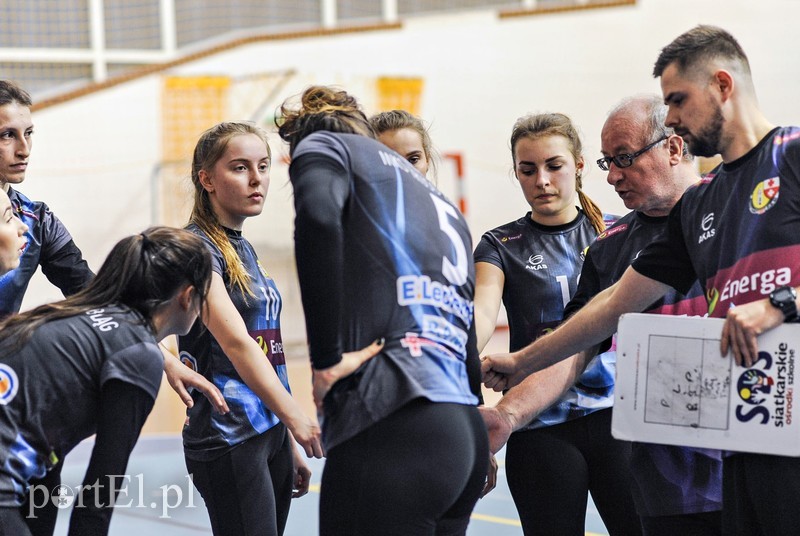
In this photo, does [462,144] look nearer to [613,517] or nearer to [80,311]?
[613,517]

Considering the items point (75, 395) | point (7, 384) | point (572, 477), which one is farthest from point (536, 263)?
point (7, 384)

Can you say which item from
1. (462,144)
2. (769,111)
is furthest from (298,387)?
(769,111)

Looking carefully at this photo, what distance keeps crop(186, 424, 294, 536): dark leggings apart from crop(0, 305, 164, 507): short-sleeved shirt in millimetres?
879

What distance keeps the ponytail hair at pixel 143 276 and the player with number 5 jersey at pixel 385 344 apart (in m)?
0.38

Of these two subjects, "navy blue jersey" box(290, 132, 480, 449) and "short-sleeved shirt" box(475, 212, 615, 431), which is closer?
"navy blue jersey" box(290, 132, 480, 449)

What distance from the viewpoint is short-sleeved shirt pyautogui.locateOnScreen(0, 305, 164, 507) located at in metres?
2.01

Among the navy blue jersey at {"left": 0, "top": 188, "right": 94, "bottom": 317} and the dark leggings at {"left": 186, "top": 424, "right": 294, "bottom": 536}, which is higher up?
the navy blue jersey at {"left": 0, "top": 188, "right": 94, "bottom": 317}

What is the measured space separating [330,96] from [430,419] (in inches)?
30.2

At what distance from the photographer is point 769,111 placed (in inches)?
502

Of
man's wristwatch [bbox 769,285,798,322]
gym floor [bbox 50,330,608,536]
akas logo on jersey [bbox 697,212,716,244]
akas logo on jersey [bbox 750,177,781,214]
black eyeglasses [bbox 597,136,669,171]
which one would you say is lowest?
gym floor [bbox 50,330,608,536]

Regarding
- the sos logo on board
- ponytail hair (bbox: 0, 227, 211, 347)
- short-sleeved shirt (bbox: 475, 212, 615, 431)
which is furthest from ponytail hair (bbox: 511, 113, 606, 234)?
ponytail hair (bbox: 0, 227, 211, 347)

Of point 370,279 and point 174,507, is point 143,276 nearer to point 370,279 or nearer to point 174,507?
point 370,279

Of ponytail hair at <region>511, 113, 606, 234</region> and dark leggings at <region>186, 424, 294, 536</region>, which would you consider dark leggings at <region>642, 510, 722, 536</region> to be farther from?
dark leggings at <region>186, 424, 294, 536</region>

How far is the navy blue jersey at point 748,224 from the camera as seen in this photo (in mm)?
2068
